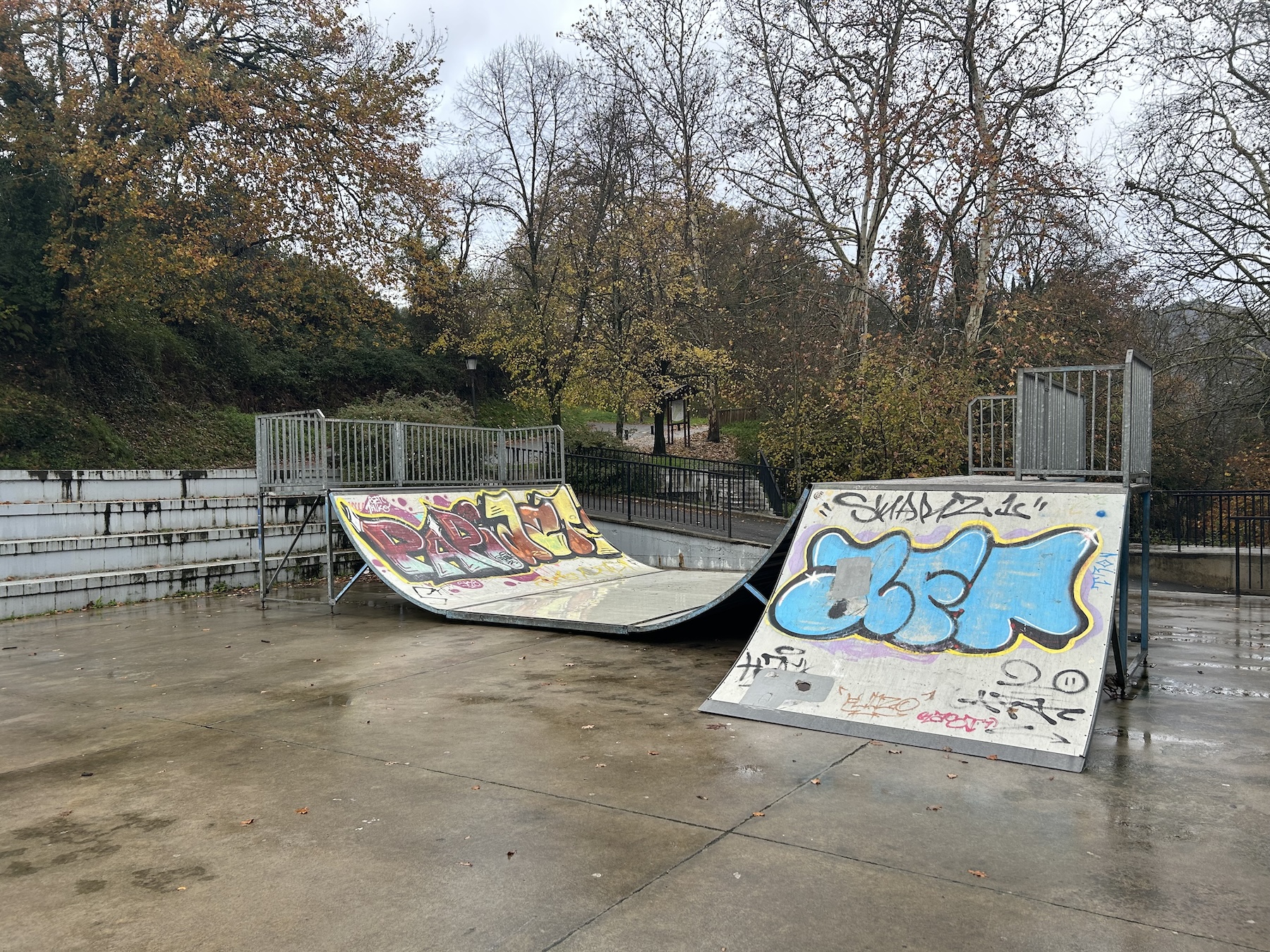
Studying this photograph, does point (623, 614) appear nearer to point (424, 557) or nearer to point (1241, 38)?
point (424, 557)

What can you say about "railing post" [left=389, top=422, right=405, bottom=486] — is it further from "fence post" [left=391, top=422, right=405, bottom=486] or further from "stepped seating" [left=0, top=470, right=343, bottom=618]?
"stepped seating" [left=0, top=470, right=343, bottom=618]

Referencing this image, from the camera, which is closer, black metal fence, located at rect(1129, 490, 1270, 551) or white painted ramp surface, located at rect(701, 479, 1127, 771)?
white painted ramp surface, located at rect(701, 479, 1127, 771)

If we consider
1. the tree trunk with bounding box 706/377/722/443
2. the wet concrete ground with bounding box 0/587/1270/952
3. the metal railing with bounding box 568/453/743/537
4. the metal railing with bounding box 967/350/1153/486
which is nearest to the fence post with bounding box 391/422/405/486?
the wet concrete ground with bounding box 0/587/1270/952

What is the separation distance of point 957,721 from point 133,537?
407 inches

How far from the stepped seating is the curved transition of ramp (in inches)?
114

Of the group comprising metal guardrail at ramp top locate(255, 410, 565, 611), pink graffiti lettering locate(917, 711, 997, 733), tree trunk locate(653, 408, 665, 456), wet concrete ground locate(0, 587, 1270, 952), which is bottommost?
wet concrete ground locate(0, 587, 1270, 952)

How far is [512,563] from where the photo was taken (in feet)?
36.4

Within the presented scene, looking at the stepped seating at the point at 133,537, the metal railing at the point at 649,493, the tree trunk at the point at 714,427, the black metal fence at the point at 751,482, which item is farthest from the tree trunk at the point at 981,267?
the tree trunk at the point at 714,427

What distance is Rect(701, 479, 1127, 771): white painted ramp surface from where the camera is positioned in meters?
4.90

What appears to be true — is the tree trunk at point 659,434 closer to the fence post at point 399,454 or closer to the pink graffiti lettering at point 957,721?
the fence post at point 399,454

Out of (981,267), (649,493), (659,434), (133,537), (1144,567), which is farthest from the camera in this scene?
(659,434)

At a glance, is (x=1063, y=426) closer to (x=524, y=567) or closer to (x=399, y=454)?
(x=524, y=567)

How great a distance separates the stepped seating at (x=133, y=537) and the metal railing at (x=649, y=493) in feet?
20.4

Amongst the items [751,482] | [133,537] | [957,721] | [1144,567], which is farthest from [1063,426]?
[751,482]
